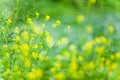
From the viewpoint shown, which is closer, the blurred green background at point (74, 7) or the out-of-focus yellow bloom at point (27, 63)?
the out-of-focus yellow bloom at point (27, 63)

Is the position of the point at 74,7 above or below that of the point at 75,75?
above

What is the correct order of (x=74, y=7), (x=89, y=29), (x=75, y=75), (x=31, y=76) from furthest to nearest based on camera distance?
(x=74, y=7), (x=89, y=29), (x=75, y=75), (x=31, y=76)

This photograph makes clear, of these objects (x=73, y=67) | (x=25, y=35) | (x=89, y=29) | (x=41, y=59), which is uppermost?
(x=89, y=29)

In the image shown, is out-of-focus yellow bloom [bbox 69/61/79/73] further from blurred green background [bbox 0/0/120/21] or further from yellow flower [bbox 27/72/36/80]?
blurred green background [bbox 0/0/120/21]

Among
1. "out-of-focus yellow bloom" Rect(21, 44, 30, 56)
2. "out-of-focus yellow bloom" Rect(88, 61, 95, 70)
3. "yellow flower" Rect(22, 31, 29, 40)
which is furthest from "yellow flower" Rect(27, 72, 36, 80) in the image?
"out-of-focus yellow bloom" Rect(88, 61, 95, 70)

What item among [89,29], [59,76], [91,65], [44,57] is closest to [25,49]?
[44,57]

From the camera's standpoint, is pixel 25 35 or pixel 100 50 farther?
pixel 100 50

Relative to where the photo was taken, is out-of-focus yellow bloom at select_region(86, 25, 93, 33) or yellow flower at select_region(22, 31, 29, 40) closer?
yellow flower at select_region(22, 31, 29, 40)

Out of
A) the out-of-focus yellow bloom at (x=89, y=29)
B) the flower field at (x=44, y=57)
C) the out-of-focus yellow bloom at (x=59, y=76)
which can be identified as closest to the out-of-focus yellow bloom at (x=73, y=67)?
the flower field at (x=44, y=57)

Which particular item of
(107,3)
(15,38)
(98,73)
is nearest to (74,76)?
(98,73)

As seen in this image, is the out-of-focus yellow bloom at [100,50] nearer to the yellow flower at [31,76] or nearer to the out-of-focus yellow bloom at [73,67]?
the out-of-focus yellow bloom at [73,67]

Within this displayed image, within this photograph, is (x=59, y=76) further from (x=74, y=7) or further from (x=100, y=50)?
(x=74, y=7)

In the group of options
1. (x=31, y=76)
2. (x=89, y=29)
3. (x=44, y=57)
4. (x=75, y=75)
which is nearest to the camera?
(x=31, y=76)
